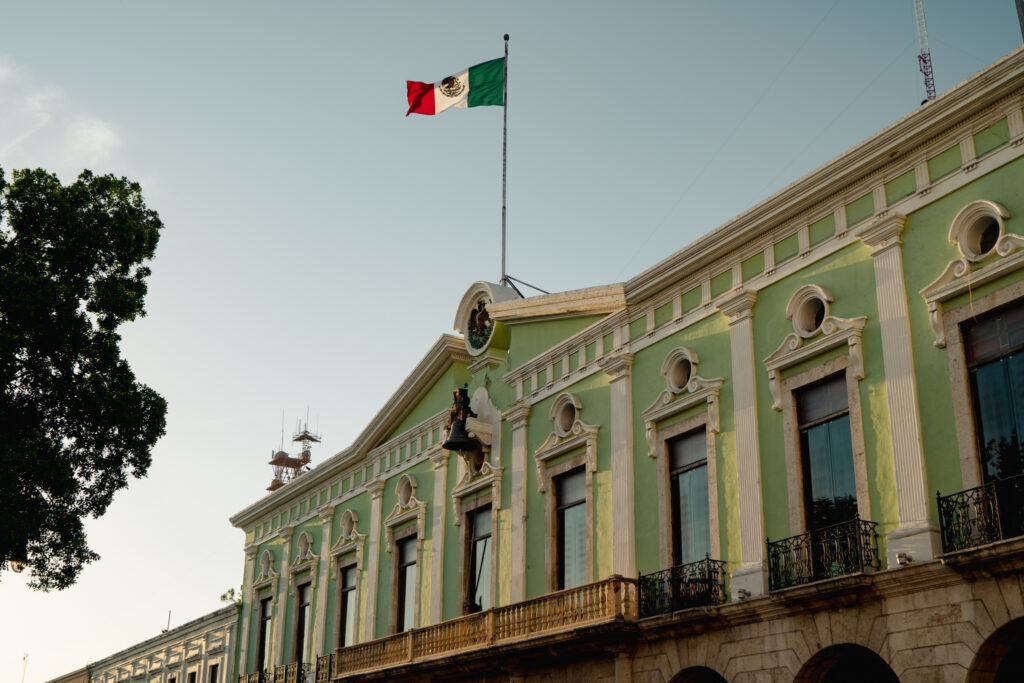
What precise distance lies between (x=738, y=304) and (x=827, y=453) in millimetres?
2938

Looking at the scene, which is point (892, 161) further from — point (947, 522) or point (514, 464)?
point (514, 464)

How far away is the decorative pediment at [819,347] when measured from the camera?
15.7m

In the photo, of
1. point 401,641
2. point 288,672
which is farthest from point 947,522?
point 288,672

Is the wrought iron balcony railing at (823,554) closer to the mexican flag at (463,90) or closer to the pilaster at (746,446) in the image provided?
the pilaster at (746,446)

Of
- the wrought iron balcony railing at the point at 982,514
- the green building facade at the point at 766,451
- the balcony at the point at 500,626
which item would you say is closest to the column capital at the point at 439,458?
the green building facade at the point at 766,451

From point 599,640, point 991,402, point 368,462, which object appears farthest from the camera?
point 368,462

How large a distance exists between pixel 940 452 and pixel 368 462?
681 inches

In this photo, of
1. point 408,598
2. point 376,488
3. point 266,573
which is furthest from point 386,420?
point 266,573

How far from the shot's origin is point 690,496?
60.5 ft

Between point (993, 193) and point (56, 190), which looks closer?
point (993, 193)

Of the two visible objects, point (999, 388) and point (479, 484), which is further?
point (479, 484)

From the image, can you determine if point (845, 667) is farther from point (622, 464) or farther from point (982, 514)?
point (622, 464)

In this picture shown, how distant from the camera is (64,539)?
74.2 ft

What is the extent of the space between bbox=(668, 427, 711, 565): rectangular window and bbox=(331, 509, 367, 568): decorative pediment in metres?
11.4
